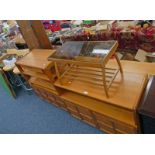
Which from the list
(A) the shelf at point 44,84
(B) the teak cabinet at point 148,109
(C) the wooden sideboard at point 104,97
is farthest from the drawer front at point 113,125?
(A) the shelf at point 44,84

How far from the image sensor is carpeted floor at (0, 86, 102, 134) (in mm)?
2396

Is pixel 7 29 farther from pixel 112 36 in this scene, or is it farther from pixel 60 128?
pixel 60 128

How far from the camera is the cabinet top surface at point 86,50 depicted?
1.47 meters

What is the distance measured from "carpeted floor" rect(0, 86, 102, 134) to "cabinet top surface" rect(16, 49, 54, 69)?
2.85 feet

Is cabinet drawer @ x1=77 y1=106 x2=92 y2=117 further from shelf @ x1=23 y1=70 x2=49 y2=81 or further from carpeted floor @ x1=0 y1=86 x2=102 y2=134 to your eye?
shelf @ x1=23 y1=70 x2=49 y2=81

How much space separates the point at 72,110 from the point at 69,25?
2.68 metres

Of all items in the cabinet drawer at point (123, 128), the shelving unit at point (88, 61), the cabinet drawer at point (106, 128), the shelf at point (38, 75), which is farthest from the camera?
the shelf at point (38, 75)

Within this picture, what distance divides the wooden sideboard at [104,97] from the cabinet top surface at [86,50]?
352 mm

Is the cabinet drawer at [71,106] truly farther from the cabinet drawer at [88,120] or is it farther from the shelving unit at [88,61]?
the shelving unit at [88,61]

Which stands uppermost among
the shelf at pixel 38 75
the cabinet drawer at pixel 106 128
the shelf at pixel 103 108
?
the shelf at pixel 38 75

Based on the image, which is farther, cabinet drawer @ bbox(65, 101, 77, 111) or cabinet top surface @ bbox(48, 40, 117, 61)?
cabinet drawer @ bbox(65, 101, 77, 111)

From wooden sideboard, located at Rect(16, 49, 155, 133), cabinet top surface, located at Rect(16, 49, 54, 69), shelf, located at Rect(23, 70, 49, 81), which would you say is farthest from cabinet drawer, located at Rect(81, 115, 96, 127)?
cabinet top surface, located at Rect(16, 49, 54, 69)
